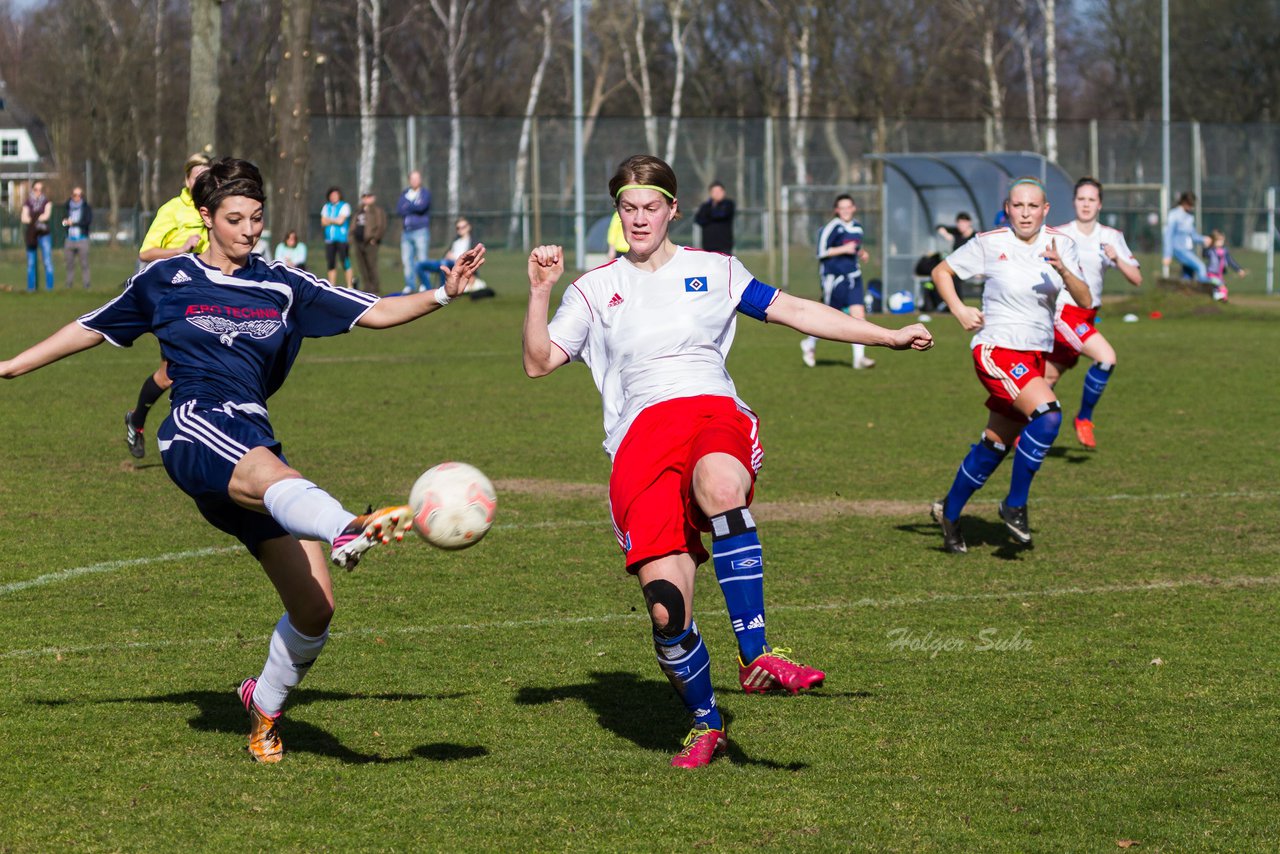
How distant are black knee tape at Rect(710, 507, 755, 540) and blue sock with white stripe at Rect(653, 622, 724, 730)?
32 cm

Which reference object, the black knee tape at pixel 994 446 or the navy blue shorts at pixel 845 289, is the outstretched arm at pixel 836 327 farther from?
the navy blue shorts at pixel 845 289

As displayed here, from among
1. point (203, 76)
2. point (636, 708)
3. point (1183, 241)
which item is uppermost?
point (203, 76)

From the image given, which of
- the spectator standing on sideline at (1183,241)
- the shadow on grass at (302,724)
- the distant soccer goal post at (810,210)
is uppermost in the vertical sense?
the distant soccer goal post at (810,210)

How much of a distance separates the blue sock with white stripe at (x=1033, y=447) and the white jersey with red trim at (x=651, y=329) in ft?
12.0

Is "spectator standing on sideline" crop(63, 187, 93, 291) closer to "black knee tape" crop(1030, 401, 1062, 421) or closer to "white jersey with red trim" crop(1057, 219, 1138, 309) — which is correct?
"white jersey with red trim" crop(1057, 219, 1138, 309)

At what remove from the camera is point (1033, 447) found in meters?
8.96

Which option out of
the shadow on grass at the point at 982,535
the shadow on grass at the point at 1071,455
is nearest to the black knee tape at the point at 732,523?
the shadow on grass at the point at 982,535

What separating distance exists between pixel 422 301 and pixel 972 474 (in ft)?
14.2

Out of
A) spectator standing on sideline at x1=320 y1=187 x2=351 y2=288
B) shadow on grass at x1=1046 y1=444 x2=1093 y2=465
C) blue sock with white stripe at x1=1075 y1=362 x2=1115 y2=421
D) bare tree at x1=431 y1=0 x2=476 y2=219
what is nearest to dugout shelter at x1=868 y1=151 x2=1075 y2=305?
spectator standing on sideline at x1=320 y1=187 x2=351 y2=288

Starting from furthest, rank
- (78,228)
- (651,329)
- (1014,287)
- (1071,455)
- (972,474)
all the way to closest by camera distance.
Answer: (78,228)
(1071,455)
(1014,287)
(972,474)
(651,329)

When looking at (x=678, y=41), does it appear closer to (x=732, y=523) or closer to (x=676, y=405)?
(x=676, y=405)

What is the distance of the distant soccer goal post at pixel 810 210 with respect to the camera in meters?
33.3

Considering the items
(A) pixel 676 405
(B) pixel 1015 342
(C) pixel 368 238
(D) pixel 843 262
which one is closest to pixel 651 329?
(A) pixel 676 405

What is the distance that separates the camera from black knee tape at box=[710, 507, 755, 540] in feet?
16.6
